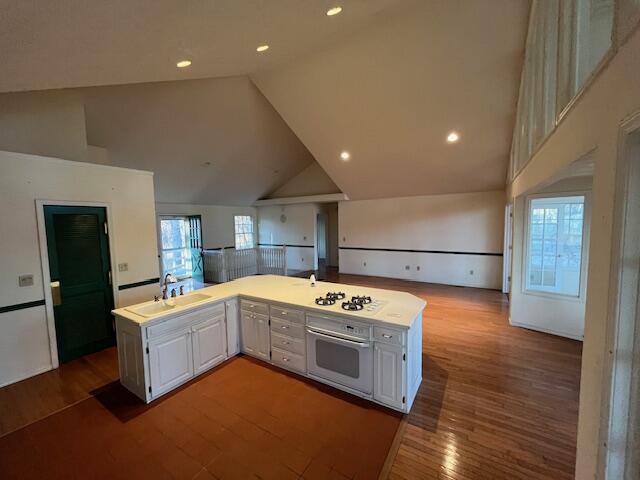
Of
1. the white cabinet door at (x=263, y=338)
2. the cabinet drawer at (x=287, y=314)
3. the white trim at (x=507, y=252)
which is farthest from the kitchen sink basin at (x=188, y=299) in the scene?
the white trim at (x=507, y=252)

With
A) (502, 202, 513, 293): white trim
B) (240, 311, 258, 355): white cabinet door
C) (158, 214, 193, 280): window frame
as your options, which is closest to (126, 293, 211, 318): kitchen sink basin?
(240, 311, 258, 355): white cabinet door

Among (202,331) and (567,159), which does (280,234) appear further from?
(567,159)

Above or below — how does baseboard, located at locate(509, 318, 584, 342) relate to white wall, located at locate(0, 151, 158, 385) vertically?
below

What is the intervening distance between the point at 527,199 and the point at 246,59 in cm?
450

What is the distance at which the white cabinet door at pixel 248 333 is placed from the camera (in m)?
3.47

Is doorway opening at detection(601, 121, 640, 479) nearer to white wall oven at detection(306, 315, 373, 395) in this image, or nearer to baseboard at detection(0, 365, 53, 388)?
white wall oven at detection(306, 315, 373, 395)

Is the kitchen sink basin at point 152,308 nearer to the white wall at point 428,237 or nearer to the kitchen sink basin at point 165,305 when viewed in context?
the kitchen sink basin at point 165,305

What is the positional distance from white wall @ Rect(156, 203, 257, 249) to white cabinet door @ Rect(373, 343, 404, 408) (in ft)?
24.9

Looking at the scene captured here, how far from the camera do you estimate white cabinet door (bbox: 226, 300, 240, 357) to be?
11.4ft

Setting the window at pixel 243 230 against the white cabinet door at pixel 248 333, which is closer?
the white cabinet door at pixel 248 333

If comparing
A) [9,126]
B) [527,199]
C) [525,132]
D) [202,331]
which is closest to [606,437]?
[202,331]

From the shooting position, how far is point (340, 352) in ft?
9.15

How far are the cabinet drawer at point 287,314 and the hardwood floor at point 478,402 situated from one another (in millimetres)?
1369

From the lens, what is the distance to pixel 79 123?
4137mm
